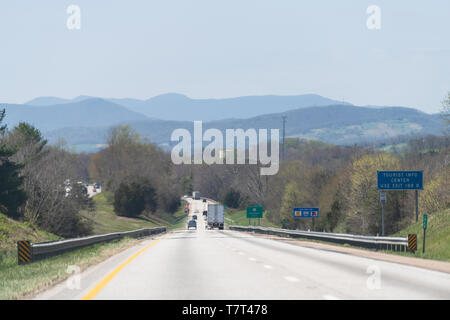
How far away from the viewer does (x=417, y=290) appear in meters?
13.9

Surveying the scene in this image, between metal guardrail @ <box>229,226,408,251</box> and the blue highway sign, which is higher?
the blue highway sign

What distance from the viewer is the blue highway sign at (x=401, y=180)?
42.2m

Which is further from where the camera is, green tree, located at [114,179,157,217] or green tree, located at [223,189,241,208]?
green tree, located at [223,189,241,208]

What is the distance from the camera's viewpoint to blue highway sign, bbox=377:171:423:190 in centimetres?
4222

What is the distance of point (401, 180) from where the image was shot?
43188 mm

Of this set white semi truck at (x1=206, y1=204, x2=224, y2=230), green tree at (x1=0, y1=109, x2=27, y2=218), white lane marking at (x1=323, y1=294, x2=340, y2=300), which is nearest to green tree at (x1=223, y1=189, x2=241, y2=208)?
white semi truck at (x1=206, y1=204, x2=224, y2=230)

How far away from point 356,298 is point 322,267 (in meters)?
7.66

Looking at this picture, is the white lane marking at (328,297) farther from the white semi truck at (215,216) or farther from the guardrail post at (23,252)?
the white semi truck at (215,216)

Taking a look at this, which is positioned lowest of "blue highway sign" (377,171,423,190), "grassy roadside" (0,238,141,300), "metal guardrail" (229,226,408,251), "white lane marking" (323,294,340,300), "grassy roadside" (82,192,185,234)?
"grassy roadside" (82,192,185,234)

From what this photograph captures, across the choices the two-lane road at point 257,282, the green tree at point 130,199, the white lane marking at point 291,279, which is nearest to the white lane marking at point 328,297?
the two-lane road at point 257,282

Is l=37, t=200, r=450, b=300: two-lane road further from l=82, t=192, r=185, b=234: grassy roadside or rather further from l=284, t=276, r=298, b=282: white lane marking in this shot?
l=82, t=192, r=185, b=234: grassy roadside

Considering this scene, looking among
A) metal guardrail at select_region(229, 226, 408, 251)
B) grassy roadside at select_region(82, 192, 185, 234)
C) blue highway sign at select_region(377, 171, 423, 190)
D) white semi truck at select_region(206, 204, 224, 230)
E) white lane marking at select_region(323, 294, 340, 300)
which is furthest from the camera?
white semi truck at select_region(206, 204, 224, 230)

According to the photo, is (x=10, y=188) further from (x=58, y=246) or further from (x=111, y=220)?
(x=111, y=220)

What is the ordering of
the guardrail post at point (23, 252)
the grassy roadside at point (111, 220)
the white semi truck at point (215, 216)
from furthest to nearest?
the white semi truck at point (215, 216) < the grassy roadside at point (111, 220) < the guardrail post at point (23, 252)
